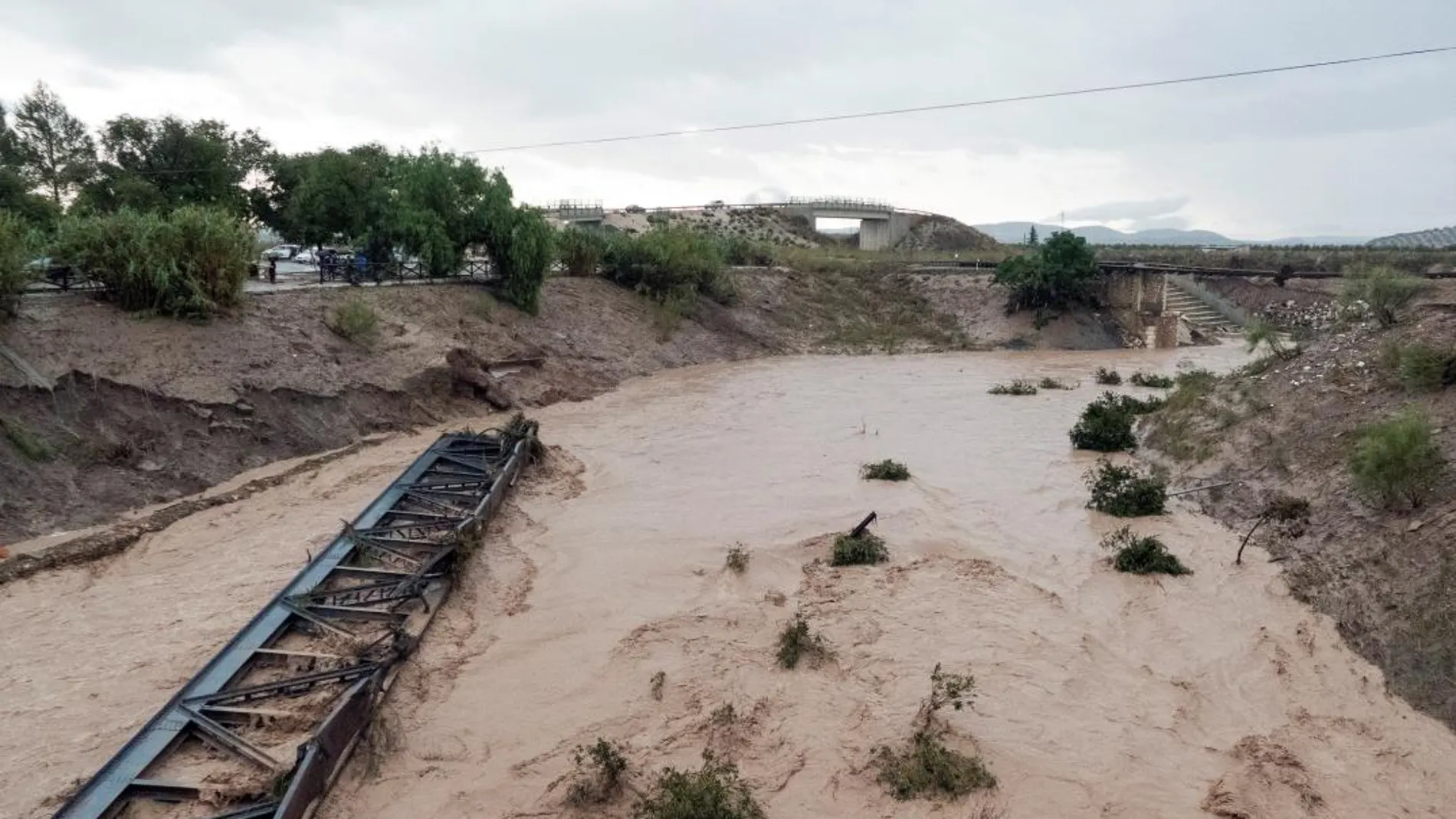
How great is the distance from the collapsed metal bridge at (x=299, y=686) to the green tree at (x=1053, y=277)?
110 feet

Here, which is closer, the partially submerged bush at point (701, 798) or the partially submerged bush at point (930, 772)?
the partially submerged bush at point (701, 798)

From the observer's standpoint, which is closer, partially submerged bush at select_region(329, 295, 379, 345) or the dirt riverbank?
the dirt riverbank

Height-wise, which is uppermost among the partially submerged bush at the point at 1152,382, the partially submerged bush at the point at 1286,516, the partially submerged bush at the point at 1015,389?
the partially submerged bush at the point at 1152,382

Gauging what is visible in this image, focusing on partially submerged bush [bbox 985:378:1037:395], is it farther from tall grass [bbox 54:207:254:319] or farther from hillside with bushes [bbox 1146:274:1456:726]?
tall grass [bbox 54:207:254:319]

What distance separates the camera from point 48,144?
3906 cm

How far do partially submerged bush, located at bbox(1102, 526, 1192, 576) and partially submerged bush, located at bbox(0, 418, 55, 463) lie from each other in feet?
52.7

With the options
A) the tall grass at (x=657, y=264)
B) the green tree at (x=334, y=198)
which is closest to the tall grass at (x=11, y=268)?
the green tree at (x=334, y=198)

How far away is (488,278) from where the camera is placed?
29234 mm

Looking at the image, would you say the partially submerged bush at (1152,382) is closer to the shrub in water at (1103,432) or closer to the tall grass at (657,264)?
the shrub in water at (1103,432)

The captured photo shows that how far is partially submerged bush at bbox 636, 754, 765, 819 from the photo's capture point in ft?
20.2

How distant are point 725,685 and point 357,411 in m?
13.8

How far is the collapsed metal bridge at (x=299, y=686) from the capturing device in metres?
6.53

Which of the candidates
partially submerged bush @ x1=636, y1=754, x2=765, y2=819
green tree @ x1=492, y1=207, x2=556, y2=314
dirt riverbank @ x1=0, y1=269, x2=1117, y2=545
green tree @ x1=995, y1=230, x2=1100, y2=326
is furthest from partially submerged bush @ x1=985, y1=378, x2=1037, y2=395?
partially submerged bush @ x1=636, y1=754, x2=765, y2=819

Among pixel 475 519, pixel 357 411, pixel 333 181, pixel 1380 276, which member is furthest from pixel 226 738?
pixel 333 181
